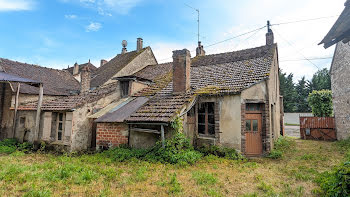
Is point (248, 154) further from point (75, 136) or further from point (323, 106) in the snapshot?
point (323, 106)

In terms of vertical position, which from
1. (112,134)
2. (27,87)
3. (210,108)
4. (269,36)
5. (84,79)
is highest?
(269,36)

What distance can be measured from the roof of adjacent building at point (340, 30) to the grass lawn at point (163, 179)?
3.79m

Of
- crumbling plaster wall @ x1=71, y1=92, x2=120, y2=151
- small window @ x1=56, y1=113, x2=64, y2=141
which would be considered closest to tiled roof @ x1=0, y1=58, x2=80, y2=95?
small window @ x1=56, y1=113, x2=64, y2=141

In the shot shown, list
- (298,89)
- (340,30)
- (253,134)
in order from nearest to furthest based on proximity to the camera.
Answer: (340,30), (253,134), (298,89)

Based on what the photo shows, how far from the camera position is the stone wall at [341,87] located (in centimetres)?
1262

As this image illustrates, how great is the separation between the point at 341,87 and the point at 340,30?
12723 mm

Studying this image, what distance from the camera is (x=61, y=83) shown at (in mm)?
16453

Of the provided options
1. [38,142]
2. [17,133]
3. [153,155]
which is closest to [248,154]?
[153,155]

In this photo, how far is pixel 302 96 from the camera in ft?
132

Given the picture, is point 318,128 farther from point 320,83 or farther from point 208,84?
point 320,83

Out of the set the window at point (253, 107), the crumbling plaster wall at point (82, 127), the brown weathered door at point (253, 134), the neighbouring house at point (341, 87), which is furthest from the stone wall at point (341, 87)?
the crumbling plaster wall at point (82, 127)

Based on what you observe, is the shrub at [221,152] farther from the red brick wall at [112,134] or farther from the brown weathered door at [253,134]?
the red brick wall at [112,134]

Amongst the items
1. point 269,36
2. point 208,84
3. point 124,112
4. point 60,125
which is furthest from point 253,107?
point 60,125

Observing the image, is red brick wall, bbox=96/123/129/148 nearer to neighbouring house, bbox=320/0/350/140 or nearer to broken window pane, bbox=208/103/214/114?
broken window pane, bbox=208/103/214/114
